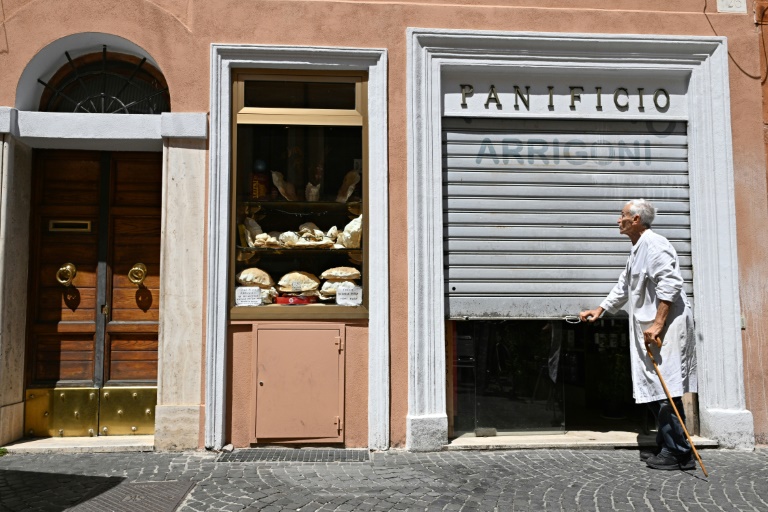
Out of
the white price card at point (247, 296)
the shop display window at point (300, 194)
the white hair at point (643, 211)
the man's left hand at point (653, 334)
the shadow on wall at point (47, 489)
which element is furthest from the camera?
the shop display window at point (300, 194)

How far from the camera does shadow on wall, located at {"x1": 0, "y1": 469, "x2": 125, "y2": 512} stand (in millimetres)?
4621

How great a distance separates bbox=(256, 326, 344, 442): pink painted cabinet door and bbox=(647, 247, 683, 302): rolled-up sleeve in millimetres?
2712

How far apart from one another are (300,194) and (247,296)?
44.3 inches

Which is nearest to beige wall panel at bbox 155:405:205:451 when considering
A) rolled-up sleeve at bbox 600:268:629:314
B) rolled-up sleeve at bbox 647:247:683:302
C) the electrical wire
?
rolled-up sleeve at bbox 600:268:629:314

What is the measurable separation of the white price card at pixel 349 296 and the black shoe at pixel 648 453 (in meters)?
2.76

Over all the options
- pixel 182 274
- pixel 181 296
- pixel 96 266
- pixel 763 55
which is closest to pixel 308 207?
pixel 182 274

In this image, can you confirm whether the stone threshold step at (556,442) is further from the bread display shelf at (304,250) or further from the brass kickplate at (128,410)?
the brass kickplate at (128,410)

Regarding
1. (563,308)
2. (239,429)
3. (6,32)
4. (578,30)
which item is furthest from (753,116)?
(6,32)

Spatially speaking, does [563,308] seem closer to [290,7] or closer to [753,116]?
[753,116]

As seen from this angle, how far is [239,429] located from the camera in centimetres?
616

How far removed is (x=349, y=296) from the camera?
6348 millimetres

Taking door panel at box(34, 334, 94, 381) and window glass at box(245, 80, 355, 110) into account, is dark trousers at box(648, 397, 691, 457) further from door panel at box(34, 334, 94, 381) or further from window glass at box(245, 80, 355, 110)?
door panel at box(34, 334, 94, 381)

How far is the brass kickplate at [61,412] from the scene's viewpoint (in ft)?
21.0

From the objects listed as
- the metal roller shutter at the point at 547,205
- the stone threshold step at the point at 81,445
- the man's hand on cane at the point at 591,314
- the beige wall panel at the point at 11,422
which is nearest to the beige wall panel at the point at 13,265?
the beige wall panel at the point at 11,422
